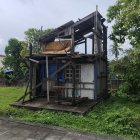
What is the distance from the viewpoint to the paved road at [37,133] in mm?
6371

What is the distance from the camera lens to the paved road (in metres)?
6.37

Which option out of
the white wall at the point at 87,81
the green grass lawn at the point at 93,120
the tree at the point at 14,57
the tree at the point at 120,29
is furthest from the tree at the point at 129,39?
the tree at the point at 14,57

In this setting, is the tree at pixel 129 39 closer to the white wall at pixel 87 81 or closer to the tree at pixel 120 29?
the tree at pixel 120 29

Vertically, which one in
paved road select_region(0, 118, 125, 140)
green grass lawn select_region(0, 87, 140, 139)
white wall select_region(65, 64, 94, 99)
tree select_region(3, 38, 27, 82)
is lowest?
paved road select_region(0, 118, 125, 140)

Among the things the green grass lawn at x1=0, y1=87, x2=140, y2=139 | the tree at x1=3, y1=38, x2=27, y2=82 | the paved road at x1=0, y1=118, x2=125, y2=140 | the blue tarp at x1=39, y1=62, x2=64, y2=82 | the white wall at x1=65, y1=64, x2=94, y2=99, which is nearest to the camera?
the paved road at x1=0, y1=118, x2=125, y2=140

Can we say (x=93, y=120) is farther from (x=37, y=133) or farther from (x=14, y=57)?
(x=14, y=57)

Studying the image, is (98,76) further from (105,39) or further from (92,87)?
(105,39)

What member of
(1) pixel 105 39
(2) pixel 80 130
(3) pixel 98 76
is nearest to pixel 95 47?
(3) pixel 98 76

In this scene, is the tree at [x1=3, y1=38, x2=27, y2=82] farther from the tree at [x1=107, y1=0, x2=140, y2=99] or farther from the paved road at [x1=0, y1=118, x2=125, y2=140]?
the paved road at [x1=0, y1=118, x2=125, y2=140]

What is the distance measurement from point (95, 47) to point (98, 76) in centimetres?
172

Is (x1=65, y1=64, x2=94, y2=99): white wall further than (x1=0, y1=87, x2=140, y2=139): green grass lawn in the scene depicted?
Yes

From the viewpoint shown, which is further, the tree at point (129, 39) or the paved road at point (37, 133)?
the tree at point (129, 39)

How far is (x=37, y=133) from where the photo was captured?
678cm

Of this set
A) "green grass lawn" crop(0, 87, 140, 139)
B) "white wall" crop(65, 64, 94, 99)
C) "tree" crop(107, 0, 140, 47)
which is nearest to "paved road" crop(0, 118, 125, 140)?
"green grass lawn" crop(0, 87, 140, 139)
